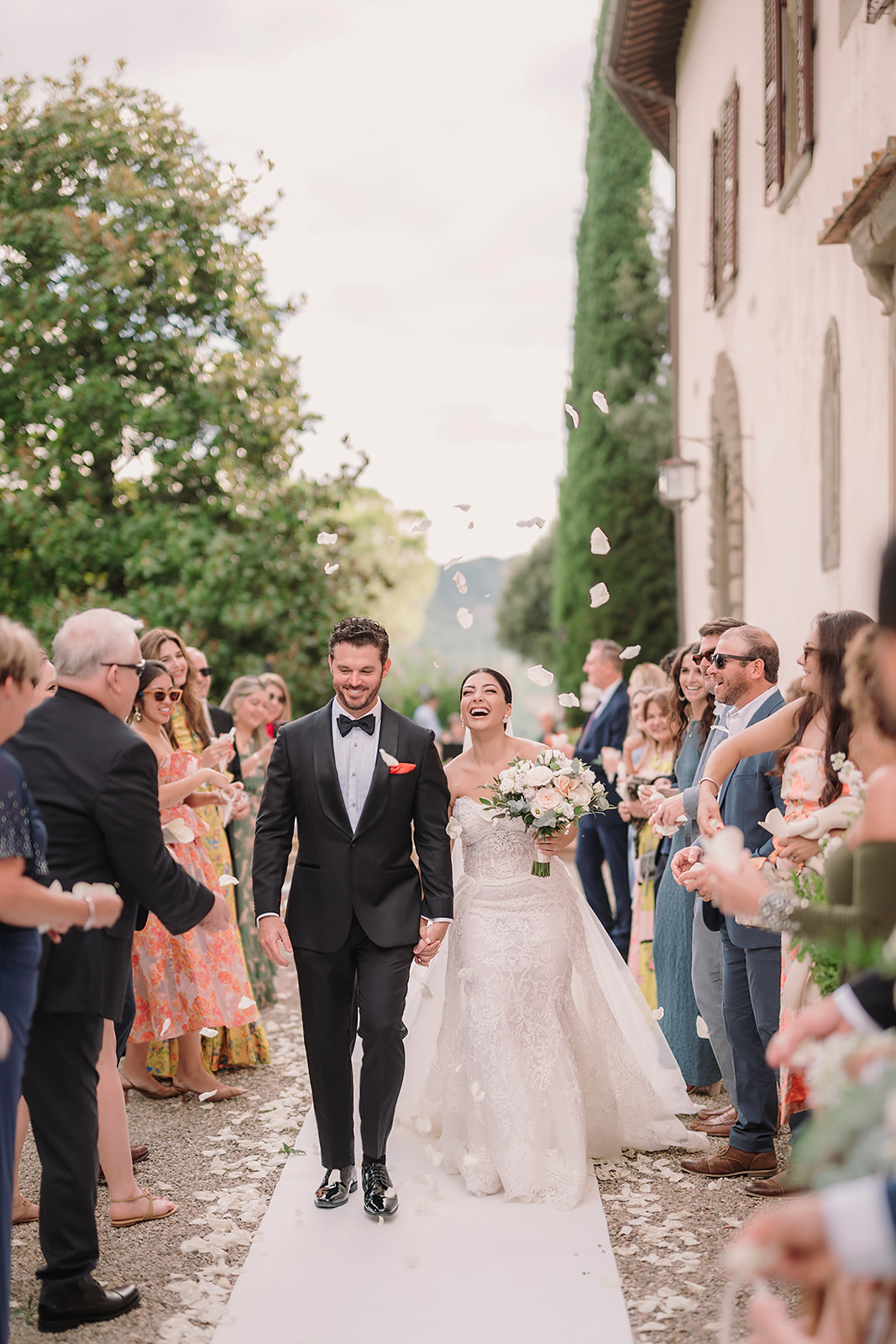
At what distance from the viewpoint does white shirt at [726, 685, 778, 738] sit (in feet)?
16.8

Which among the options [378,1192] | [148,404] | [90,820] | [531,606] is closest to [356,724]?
[90,820]

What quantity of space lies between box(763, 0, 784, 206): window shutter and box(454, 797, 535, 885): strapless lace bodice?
22.7 ft

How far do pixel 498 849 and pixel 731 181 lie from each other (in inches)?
374

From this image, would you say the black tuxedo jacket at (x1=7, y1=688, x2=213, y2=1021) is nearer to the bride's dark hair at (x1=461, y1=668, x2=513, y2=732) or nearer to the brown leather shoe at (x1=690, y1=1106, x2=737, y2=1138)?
the bride's dark hair at (x1=461, y1=668, x2=513, y2=732)

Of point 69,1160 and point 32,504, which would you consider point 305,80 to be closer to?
point 32,504

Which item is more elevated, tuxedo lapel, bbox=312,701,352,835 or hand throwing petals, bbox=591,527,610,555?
hand throwing petals, bbox=591,527,610,555

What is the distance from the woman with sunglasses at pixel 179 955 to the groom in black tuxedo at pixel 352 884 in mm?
1067

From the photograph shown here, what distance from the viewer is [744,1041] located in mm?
4934

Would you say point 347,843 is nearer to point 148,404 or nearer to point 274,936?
point 274,936

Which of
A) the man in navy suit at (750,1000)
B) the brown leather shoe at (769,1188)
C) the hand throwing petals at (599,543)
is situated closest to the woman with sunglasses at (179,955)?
the hand throwing petals at (599,543)

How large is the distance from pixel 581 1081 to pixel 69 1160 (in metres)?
2.25

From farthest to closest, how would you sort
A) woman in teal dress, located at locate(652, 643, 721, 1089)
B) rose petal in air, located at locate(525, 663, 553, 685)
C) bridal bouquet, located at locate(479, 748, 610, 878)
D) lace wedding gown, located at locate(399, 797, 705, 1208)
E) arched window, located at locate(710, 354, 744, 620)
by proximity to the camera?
arched window, located at locate(710, 354, 744, 620) < woman in teal dress, located at locate(652, 643, 721, 1089) < rose petal in air, located at locate(525, 663, 553, 685) < bridal bouquet, located at locate(479, 748, 610, 878) < lace wedding gown, located at locate(399, 797, 705, 1208)

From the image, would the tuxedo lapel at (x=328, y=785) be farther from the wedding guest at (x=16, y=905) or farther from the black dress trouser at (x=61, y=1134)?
the wedding guest at (x=16, y=905)

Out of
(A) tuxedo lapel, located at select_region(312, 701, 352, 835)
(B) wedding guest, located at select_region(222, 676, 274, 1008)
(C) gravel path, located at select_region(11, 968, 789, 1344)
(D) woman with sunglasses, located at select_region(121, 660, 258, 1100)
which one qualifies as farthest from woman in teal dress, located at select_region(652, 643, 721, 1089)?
(B) wedding guest, located at select_region(222, 676, 274, 1008)
